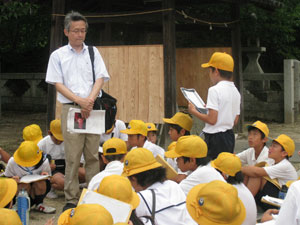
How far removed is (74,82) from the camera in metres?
4.89

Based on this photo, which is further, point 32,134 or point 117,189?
point 32,134

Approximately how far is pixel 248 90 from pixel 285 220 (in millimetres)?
10513

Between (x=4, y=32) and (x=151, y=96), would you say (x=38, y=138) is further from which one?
(x=4, y=32)

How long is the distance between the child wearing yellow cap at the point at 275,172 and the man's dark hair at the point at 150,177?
1.44 metres

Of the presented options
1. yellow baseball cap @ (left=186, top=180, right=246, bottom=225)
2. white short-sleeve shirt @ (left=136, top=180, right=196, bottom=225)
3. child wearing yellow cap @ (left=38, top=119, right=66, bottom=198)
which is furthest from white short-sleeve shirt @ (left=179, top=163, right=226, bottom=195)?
child wearing yellow cap @ (left=38, top=119, right=66, bottom=198)

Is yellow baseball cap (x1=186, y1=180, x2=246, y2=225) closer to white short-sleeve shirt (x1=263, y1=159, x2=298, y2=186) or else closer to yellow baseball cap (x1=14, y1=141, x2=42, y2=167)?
white short-sleeve shirt (x1=263, y1=159, x2=298, y2=186)

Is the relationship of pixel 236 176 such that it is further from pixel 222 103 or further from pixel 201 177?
pixel 222 103

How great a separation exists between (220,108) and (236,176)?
92cm

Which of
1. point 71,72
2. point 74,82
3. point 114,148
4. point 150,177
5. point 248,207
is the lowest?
point 248,207

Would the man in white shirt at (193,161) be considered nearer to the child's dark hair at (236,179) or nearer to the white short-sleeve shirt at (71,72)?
the child's dark hair at (236,179)

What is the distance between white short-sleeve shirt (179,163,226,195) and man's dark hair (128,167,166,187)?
484 millimetres

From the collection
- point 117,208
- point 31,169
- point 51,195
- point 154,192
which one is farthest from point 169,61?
point 117,208

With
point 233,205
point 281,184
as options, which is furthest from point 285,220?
point 281,184

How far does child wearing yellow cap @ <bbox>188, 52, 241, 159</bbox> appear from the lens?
15.2ft
